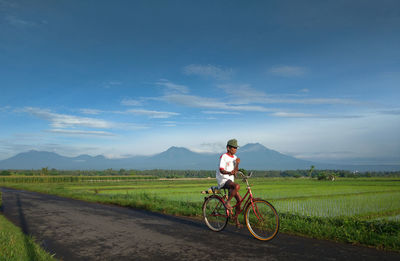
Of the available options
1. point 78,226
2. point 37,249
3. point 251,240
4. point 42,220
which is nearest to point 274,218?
point 251,240

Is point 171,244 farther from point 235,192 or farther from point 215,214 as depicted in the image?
point 235,192

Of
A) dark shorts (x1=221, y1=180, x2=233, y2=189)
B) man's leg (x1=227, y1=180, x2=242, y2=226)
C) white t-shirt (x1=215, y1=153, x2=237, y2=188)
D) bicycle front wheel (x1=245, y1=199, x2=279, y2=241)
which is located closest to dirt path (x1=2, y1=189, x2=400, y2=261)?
bicycle front wheel (x1=245, y1=199, x2=279, y2=241)

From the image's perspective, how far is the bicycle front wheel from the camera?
668 cm

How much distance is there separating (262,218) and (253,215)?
248 millimetres

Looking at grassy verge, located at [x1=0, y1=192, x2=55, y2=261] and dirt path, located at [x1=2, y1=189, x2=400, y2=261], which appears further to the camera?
dirt path, located at [x1=2, y1=189, x2=400, y2=261]

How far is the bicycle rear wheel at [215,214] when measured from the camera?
7.73m

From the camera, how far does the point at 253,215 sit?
23.1 feet

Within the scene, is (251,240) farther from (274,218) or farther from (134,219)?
(134,219)

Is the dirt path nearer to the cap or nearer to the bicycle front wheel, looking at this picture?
the bicycle front wheel

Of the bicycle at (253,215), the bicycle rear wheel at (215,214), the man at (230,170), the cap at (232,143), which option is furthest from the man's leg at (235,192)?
the cap at (232,143)

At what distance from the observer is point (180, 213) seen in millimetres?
11289

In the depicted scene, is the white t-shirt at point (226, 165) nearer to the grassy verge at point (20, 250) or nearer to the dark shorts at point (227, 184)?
the dark shorts at point (227, 184)

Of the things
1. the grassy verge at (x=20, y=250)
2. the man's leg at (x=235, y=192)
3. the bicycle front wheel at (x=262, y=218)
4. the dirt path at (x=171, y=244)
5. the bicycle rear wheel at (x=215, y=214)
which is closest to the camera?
the grassy verge at (x=20, y=250)

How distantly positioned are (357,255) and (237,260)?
7.26ft
